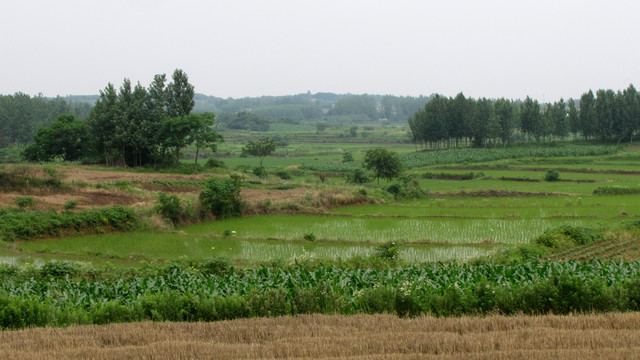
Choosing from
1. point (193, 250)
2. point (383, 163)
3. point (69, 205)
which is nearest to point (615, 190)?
point (383, 163)

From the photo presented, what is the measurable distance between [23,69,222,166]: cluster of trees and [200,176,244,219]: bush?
45.5 feet

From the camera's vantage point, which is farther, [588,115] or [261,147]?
[588,115]

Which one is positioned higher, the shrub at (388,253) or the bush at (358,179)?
the bush at (358,179)

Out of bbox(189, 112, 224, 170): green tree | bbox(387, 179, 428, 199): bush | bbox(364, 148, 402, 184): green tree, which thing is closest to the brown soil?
bbox(189, 112, 224, 170): green tree

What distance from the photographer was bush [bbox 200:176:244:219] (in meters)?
27.7

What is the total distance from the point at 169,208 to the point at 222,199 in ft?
9.40

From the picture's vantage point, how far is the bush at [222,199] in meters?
27.7

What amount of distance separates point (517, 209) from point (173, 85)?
2935cm

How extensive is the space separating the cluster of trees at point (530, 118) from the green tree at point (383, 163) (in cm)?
3217

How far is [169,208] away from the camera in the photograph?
26.2 m

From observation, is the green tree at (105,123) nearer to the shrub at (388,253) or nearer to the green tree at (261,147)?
the green tree at (261,147)

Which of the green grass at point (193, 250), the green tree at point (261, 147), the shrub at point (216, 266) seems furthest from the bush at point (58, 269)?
the green tree at point (261, 147)

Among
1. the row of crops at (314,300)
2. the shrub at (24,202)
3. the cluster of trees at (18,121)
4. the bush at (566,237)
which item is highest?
the cluster of trees at (18,121)

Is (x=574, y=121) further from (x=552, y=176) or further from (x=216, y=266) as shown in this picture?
(x=216, y=266)
